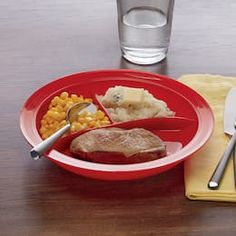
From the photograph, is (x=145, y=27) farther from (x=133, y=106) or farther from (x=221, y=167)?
(x=221, y=167)

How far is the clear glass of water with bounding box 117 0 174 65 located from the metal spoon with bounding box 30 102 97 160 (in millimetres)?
221

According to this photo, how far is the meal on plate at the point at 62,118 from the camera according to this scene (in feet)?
3.20

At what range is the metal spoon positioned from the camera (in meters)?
0.89

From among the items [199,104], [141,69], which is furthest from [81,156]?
[141,69]

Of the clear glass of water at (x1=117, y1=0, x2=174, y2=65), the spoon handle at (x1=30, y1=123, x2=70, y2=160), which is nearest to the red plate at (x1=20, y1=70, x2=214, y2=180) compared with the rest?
the spoon handle at (x1=30, y1=123, x2=70, y2=160)

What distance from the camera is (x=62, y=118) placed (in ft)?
3.28

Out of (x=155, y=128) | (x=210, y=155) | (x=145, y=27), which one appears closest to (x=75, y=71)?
(x=145, y=27)

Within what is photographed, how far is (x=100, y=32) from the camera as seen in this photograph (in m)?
1.36

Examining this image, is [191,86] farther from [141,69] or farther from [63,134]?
[63,134]

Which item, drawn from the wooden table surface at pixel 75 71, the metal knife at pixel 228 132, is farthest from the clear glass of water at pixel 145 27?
the metal knife at pixel 228 132

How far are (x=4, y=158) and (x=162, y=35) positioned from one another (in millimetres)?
440

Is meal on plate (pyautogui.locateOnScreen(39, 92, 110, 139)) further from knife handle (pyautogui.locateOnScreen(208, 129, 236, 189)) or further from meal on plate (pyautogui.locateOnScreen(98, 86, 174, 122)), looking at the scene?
knife handle (pyautogui.locateOnScreen(208, 129, 236, 189))

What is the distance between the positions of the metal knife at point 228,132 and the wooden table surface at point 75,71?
0.13ft

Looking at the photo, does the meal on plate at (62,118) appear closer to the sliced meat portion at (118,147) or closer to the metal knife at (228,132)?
the sliced meat portion at (118,147)
